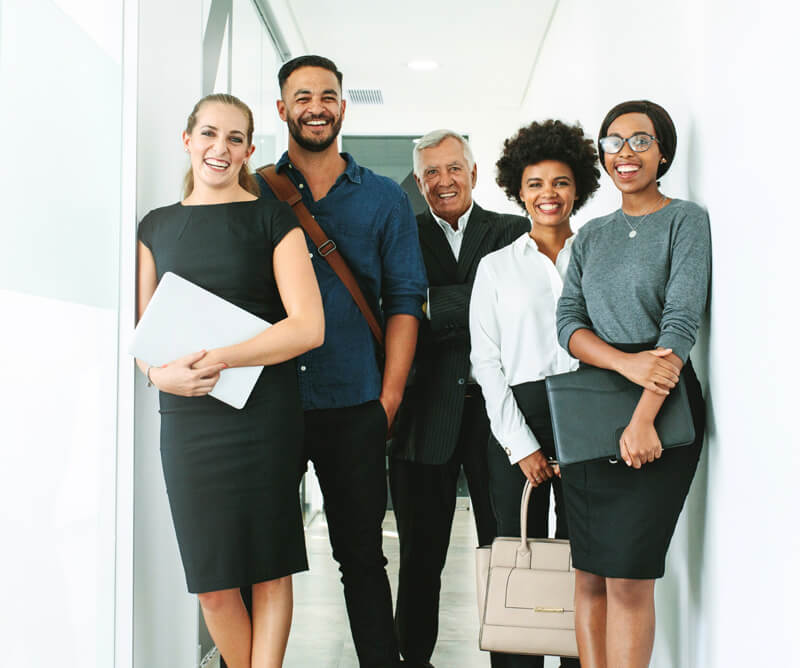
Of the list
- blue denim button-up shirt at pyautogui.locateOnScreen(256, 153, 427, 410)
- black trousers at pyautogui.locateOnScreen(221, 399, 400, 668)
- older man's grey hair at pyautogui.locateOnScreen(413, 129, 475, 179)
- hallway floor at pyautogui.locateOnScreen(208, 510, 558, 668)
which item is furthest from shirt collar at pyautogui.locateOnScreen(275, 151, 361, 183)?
hallway floor at pyautogui.locateOnScreen(208, 510, 558, 668)

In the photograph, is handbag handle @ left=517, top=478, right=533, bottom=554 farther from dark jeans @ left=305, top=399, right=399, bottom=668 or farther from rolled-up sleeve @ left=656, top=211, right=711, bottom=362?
rolled-up sleeve @ left=656, top=211, right=711, bottom=362

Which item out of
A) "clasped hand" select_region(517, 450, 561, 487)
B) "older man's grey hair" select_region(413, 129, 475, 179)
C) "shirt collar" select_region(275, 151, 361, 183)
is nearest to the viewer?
"clasped hand" select_region(517, 450, 561, 487)

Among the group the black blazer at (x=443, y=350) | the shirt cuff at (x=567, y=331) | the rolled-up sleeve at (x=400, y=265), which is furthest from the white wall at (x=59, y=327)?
the shirt cuff at (x=567, y=331)

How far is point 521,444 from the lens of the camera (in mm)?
2189

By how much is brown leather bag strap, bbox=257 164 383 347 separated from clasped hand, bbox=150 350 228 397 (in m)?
0.57

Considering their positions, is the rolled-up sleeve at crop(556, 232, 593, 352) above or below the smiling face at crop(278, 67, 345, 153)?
below

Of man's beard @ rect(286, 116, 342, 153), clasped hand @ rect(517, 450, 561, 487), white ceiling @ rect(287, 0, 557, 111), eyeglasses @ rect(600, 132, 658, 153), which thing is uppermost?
white ceiling @ rect(287, 0, 557, 111)

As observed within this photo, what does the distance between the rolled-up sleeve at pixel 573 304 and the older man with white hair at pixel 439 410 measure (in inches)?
22.3

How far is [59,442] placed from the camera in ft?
5.49

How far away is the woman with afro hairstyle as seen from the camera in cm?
223

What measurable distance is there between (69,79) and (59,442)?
31.4 inches

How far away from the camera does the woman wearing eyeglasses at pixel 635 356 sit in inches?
68.1

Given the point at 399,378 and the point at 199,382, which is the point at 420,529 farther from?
the point at 199,382

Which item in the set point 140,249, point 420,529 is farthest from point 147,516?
point 420,529
